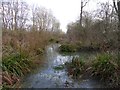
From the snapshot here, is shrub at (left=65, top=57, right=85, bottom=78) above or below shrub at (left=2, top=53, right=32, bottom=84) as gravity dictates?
below

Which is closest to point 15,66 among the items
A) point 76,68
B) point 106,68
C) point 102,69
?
point 76,68

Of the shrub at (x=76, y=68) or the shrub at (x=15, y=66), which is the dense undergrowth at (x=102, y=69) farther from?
the shrub at (x=15, y=66)

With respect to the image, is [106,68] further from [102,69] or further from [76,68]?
[76,68]

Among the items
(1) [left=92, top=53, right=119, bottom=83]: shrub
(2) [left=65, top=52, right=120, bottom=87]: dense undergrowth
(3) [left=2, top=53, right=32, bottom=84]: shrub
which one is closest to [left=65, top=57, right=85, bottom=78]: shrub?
(2) [left=65, top=52, right=120, bottom=87]: dense undergrowth

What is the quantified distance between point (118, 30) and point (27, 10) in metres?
13.5

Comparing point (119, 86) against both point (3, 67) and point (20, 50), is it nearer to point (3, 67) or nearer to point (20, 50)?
point (3, 67)

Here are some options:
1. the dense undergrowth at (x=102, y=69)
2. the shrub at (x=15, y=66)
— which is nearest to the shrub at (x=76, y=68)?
the dense undergrowth at (x=102, y=69)

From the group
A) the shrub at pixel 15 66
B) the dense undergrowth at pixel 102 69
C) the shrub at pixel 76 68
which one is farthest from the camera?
the shrub at pixel 76 68

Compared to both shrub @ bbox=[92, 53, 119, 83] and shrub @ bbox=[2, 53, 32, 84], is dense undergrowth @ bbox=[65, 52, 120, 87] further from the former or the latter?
shrub @ bbox=[2, 53, 32, 84]

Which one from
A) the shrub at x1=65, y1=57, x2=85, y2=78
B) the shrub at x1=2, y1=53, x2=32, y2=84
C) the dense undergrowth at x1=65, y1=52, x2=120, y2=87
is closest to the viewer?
the shrub at x1=2, y1=53, x2=32, y2=84

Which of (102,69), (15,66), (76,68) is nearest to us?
(15,66)

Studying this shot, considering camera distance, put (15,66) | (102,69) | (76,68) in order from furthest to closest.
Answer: (76,68), (102,69), (15,66)

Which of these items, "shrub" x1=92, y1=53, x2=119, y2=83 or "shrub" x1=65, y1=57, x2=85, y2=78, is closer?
"shrub" x1=92, y1=53, x2=119, y2=83

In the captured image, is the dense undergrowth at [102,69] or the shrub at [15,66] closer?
the shrub at [15,66]
